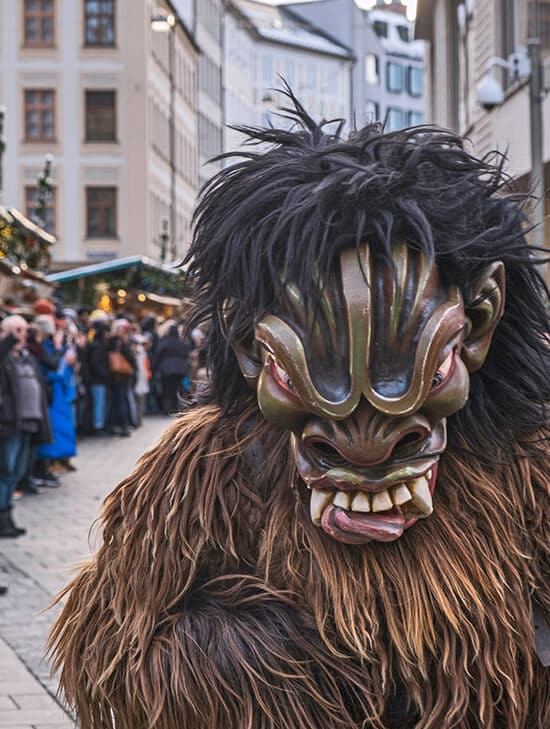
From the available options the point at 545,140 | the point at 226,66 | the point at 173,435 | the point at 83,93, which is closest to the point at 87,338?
the point at 545,140

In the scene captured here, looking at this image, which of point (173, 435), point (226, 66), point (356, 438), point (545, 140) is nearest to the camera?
point (356, 438)

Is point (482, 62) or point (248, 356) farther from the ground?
point (482, 62)

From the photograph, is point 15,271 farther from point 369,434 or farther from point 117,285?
point 117,285

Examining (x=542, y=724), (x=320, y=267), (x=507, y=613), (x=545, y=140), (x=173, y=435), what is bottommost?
(x=542, y=724)

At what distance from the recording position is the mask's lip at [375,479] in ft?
7.88

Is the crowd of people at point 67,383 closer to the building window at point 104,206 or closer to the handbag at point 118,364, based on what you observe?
the handbag at point 118,364

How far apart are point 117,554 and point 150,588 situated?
0.12 m

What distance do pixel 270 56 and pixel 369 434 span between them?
89.9 m

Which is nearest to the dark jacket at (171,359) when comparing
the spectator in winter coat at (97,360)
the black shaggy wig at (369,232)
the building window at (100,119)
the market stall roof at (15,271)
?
the spectator in winter coat at (97,360)

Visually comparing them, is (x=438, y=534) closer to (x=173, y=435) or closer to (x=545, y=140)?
(x=173, y=435)

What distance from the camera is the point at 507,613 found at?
2.60 meters

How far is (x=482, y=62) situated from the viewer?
80.2 feet

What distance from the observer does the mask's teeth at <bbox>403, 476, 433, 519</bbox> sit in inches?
96.1

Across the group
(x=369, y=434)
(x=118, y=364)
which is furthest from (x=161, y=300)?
(x=369, y=434)
